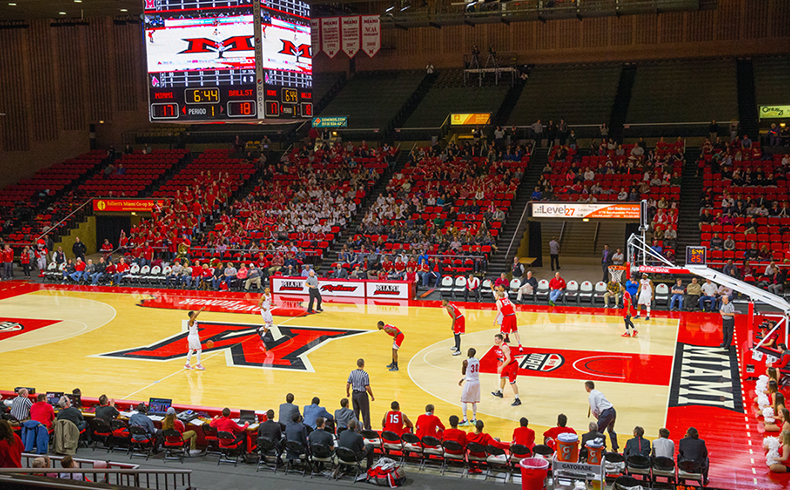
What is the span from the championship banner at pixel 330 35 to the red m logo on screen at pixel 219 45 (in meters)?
19.0

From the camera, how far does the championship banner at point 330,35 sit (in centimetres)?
3738

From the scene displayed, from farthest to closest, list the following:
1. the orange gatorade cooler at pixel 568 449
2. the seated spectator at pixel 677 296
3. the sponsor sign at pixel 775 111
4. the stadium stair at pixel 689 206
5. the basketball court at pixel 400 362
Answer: the sponsor sign at pixel 775 111
the stadium stair at pixel 689 206
the seated spectator at pixel 677 296
the basketball court at pixel 400 362
the orange gatorade cooler at pixel 568 449

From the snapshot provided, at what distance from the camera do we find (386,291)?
86.9ft

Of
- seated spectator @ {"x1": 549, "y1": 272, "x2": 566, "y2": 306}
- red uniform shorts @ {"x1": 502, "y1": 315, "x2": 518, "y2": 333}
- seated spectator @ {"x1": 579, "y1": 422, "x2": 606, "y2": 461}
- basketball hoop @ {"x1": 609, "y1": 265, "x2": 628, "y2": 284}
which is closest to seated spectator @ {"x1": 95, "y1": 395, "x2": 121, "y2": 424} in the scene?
seated spectator @ {"x1": 579, "y1": 422, "x2": 606, "y2": 461}

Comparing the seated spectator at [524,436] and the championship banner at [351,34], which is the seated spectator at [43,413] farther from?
the championship banner at [351,34]

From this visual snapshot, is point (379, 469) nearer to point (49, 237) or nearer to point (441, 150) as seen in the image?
point (441, 150)

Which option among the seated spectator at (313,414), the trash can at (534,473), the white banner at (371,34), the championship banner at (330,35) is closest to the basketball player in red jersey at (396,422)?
the seated spectator at (313,414)

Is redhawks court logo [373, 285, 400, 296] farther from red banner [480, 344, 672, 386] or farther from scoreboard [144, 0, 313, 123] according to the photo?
scoreboard [144, 0, 313, 123]

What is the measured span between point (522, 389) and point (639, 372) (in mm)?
3008

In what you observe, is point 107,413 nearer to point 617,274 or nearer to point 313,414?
point 313,414

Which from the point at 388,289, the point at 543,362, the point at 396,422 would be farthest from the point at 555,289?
the point at 396,422

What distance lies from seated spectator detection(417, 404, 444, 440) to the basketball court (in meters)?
1.70

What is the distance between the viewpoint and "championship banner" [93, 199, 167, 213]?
3638cm

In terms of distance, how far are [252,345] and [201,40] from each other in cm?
826
